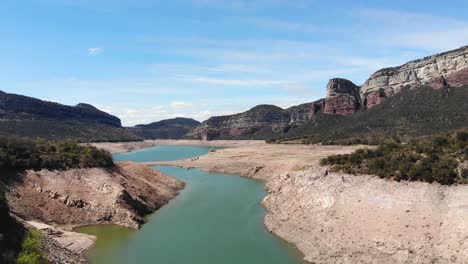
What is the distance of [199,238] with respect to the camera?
37000 millimetres

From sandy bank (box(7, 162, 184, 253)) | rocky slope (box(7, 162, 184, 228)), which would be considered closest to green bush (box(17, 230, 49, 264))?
sandy bank (box(7, 162, 184, 253))

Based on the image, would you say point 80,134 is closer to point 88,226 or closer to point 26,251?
point 88,226

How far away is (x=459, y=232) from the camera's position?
2753 cm

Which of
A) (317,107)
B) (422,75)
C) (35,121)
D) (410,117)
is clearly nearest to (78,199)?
(410,117)

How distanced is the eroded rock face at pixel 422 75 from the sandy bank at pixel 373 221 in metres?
92.1

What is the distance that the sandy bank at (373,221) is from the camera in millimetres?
28100

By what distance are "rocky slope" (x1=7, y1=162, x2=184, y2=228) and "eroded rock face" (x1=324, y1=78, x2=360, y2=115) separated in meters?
130

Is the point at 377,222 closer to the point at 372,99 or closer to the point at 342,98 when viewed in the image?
the point at 372,99

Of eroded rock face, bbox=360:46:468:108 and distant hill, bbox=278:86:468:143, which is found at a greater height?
eroded rock face, bbox=360:46:468:108

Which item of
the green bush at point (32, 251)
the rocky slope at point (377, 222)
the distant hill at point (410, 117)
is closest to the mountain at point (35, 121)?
the distant hill at point (410, 117)

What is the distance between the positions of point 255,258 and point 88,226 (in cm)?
1872

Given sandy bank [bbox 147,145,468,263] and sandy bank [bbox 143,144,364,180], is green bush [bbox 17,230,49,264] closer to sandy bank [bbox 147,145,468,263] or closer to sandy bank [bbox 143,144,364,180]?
sandy bank [bbox 147,145,468,263]

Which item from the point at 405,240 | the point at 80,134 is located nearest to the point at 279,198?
the point at 405,240

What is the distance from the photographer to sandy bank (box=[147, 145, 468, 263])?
28100mm
